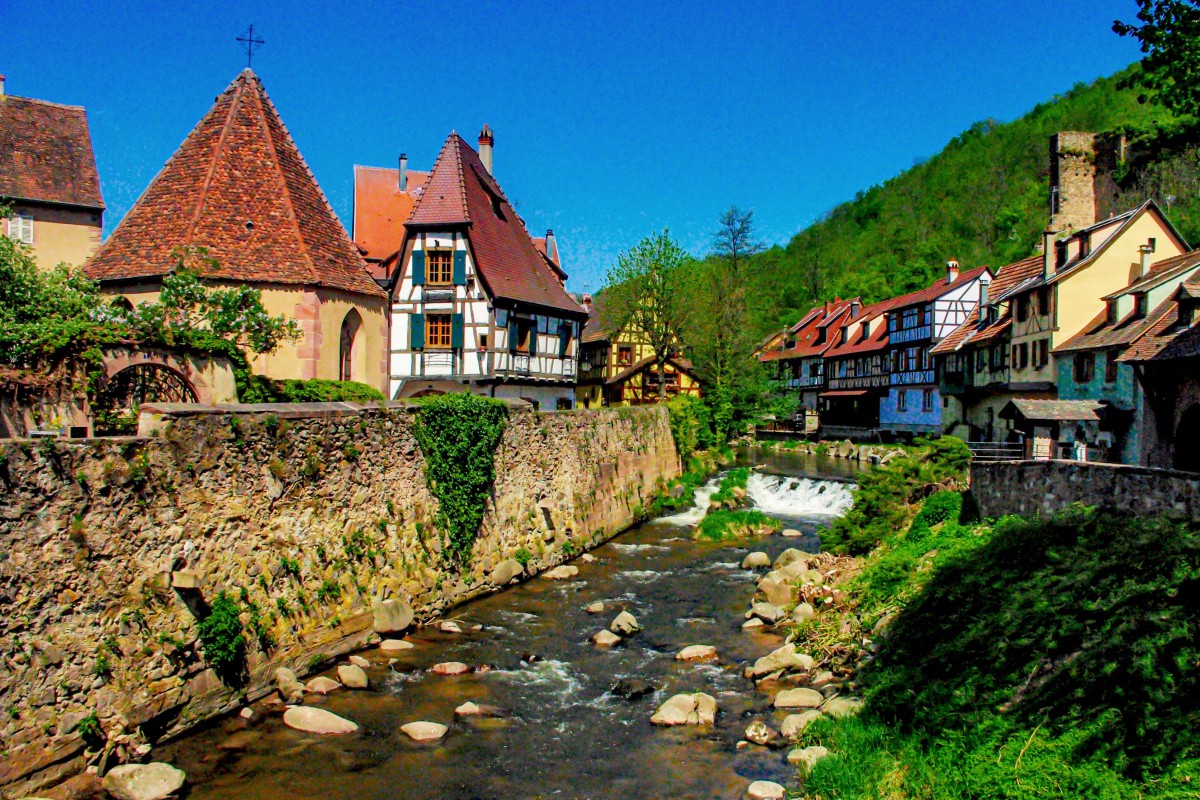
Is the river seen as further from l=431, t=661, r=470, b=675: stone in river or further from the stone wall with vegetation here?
the stone wall with vegetation

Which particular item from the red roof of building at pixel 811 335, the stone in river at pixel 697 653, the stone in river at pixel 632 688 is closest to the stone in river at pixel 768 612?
the stone in river at pixel 697 653

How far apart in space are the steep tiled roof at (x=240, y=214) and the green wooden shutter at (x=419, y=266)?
9.51 metres

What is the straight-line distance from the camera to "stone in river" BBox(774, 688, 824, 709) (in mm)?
12414

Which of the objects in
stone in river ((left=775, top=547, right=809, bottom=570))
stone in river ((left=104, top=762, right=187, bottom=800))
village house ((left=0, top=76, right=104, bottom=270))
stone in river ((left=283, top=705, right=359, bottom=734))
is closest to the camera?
stone in river ((left=104, top=762, right=187, bottom=800))

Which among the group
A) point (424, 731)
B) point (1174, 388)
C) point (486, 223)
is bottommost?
point (424, 731)

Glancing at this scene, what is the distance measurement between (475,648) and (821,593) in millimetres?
6856

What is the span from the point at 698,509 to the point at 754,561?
9.74 m

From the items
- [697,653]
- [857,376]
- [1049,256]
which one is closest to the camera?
[697,653]

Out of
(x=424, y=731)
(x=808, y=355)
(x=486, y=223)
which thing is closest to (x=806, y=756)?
(x=424, y=731)

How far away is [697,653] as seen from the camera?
14961 millimetres

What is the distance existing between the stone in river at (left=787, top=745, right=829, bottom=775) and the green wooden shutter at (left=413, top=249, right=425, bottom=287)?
2631cm

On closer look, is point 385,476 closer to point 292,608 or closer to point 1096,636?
point 292,608

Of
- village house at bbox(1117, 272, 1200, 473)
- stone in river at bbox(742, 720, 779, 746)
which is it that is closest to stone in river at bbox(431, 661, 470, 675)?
stone in river at bbox(742, 720, 779, 746)

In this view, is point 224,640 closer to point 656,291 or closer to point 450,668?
point 450,668
